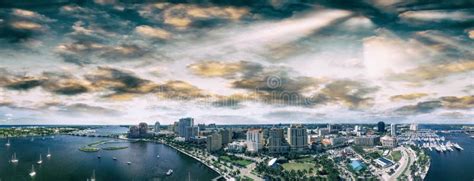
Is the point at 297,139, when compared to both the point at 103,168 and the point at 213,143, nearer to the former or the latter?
the point at 213,143

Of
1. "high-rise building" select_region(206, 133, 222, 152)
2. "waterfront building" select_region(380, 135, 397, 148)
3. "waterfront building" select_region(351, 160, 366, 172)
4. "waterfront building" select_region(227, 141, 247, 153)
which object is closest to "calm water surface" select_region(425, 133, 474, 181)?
"waterfront building" select_region(351, 160, 366, 172)

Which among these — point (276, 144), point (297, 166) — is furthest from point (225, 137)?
point (297, 166)

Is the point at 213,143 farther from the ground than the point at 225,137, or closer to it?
closer to it

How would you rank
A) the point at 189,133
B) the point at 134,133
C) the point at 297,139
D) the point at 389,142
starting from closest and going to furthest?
the point at 297,139
the point at 389,142
the point at 189,133
the point at 134,133

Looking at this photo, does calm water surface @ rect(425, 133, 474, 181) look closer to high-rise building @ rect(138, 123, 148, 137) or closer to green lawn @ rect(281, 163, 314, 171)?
green lawn @ rect(281, 163, 314, 171)

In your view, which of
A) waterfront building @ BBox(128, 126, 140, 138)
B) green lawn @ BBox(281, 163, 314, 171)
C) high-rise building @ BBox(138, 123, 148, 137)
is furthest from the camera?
high-rise building @ BBox(138, 123, 148, 137)

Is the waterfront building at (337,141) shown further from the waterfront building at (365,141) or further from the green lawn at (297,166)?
the green lawn at (297,166)

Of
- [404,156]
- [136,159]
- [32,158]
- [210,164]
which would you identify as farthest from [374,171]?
[32,158]

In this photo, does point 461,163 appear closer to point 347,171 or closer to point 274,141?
point 347,171

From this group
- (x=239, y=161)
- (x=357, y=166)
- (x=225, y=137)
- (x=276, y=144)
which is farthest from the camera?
(x=225, y=137)

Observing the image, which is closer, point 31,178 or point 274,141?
point 31,178

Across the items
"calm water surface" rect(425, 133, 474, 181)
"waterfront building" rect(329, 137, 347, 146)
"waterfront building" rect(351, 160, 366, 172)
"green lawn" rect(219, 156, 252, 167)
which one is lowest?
"calm water surface" rect(425, 133, 474, 181)
